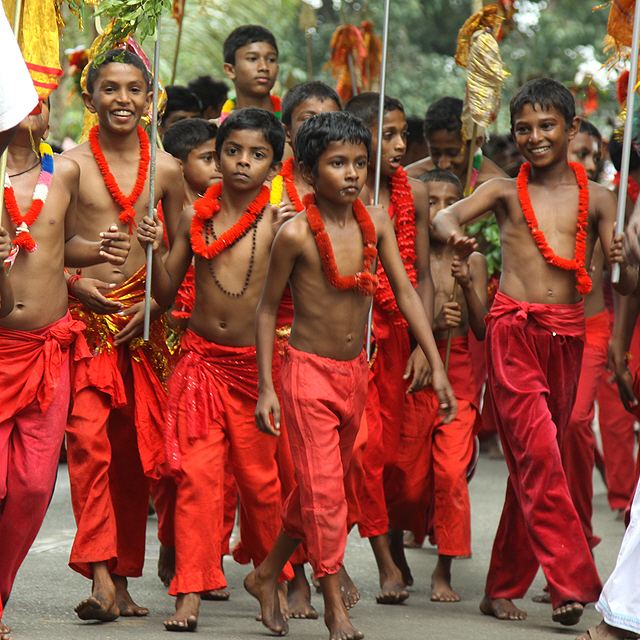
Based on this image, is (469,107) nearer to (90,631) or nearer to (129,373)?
(129,373)

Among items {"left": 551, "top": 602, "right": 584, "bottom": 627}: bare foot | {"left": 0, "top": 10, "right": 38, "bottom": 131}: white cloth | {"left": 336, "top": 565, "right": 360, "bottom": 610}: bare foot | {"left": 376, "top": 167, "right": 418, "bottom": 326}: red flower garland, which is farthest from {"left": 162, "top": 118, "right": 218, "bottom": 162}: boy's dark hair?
{"left": 551, "top": 602, "right": 584, "bottom": 627}: bare foot

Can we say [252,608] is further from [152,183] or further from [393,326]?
[152,183]

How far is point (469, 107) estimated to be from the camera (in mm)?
5336

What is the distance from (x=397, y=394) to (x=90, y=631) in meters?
2.05

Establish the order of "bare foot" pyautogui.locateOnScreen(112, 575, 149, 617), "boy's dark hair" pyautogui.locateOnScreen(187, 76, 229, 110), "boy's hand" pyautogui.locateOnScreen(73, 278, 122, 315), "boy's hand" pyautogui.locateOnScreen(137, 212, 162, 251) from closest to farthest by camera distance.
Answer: "boy's hand" pyautogui.locateOnScreen(137, 212, 162, 251), "bare foot" pyautogui.locateOnScreen(112, 575, 149, 617), "boy's hand" pyautogui.locateOnScreen(73, 278, 122, 315), "boy's dark hair" pyautogui.locateOnScreen(187, 76, 229, 110)

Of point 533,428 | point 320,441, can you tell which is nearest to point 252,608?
point 320,441

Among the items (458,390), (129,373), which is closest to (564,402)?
(458,390)

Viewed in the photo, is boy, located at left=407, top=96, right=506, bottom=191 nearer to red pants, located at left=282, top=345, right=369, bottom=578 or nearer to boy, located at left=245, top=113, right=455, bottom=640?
boy, located at left=245, top=113, right=455, bottom=640

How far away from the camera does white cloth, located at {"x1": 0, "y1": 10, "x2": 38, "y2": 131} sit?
3.02m

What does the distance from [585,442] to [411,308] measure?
157 centimetres

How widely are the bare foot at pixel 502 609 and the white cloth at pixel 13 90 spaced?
116 inches

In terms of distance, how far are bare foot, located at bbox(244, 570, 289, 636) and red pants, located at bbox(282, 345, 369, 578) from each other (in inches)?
10.1

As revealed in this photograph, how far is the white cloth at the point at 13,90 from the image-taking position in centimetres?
302

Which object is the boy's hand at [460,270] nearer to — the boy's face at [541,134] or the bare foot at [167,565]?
the boy's face at [541,134]
